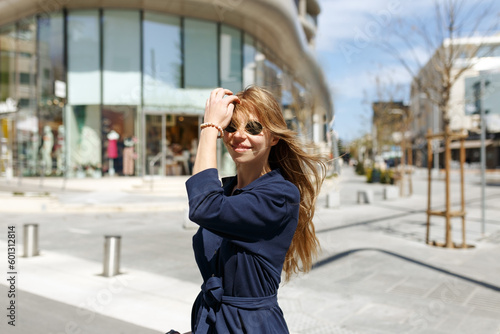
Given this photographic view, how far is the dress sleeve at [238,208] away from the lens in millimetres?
1329

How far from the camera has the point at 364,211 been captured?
1323 centimetres

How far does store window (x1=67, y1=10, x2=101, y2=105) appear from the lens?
19953 millimetres

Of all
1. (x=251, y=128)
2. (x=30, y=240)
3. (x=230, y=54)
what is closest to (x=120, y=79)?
(x=230, y=54)

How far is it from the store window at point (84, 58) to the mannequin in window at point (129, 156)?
233 centimetres

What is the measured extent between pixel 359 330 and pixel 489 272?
3.17m

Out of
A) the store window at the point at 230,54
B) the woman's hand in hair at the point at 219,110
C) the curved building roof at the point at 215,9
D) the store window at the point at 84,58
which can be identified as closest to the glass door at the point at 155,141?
the store window at the point at 84,58

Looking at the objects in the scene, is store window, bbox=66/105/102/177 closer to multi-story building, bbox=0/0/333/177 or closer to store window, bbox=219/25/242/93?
multi-story building, bbox=0/0/333/177

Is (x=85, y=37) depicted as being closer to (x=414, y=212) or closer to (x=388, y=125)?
(x=414, y=212)

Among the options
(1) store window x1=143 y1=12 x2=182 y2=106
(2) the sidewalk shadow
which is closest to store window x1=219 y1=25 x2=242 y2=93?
(1) store window x1=143 y1=12 x2=182 y2=106

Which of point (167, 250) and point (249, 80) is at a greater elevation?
point (249, 80)

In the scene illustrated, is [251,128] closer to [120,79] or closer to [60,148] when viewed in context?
[120,79]

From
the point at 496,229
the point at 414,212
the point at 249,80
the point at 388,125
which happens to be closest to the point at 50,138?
the point at 249,80

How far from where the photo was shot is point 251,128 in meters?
1.48

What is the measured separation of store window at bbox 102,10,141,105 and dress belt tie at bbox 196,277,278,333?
1971cm
